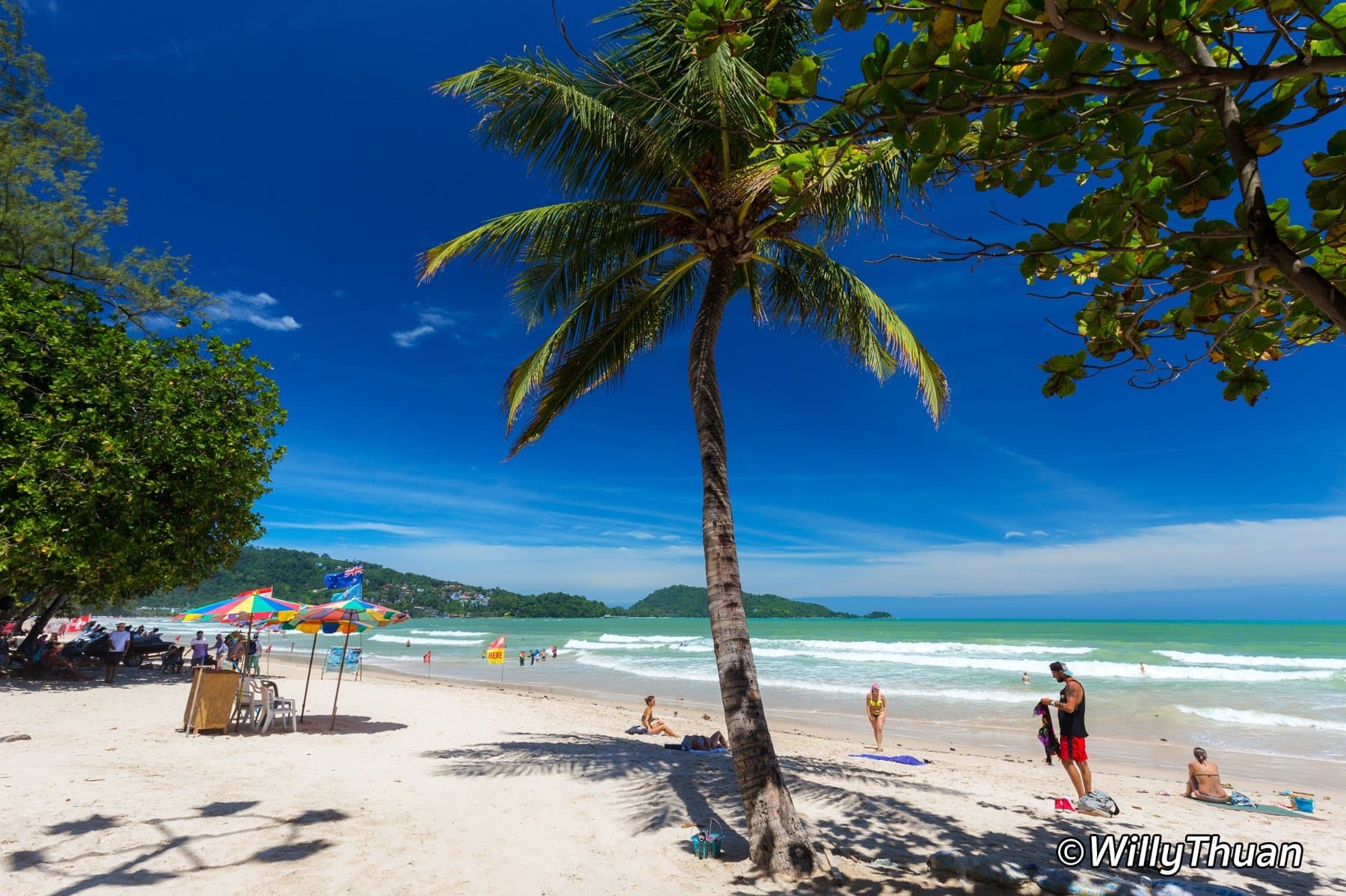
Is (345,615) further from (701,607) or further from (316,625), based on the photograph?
(701,607)

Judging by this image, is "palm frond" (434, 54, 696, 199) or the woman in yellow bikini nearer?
"palm frond" (434, 54, 696, 199)

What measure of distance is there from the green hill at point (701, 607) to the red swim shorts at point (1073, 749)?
142217mm

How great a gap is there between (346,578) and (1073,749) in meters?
10.6

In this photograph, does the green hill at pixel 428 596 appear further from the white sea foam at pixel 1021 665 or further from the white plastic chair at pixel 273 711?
the white plastic chair at pixel 273 711

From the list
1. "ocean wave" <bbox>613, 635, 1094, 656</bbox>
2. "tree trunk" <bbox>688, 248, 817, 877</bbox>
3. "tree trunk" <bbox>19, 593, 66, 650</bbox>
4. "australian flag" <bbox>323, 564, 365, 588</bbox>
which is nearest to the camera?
"tree trunk" <bbox>688, 248, 817, 877</bbox>

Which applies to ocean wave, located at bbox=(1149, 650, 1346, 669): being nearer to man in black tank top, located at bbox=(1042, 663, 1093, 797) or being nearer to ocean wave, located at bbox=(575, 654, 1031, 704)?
ocean wave, located at bbox=(575, 654, 1031, 704)

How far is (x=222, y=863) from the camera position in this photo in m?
4.17

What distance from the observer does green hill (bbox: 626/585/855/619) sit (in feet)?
509

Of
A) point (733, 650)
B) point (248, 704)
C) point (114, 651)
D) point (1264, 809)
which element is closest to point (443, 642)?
point (114, 651)

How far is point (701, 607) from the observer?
177 meters

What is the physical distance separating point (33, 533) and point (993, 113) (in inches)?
560

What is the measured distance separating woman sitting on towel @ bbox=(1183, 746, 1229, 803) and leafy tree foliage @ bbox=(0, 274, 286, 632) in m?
17.3

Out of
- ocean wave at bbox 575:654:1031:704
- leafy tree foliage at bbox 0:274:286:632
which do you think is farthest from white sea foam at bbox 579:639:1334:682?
leafy tree foliage at bbox 0:274:286:632

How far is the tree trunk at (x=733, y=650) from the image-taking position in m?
4.43
